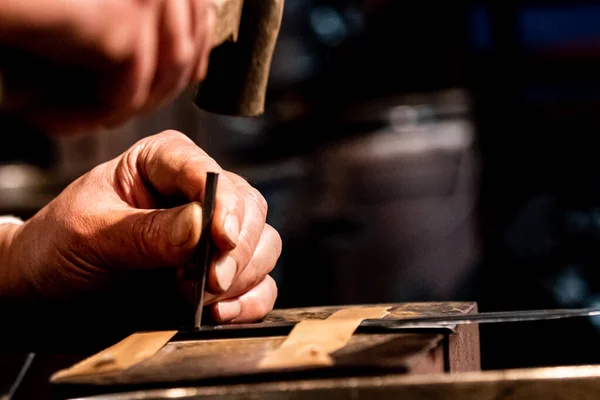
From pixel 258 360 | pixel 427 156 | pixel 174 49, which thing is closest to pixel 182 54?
pixel 174 49

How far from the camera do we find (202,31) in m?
0.69

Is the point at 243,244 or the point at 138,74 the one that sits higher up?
the point at 138,74

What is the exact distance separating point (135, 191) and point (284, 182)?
225 centimetres

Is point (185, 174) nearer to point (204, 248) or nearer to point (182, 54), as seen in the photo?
point (204, 248)

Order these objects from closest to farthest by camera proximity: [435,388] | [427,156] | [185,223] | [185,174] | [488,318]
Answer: [435,388] → [488,318] → [185,223] → [185,174] → [427,156]

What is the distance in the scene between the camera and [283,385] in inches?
28.8

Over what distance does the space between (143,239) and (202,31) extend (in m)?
0.50

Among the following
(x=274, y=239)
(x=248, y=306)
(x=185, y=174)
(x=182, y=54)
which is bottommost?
(x=248, y=306)

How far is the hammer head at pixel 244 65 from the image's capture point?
3.47 feet

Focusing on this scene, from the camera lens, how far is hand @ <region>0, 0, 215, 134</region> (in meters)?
0.58

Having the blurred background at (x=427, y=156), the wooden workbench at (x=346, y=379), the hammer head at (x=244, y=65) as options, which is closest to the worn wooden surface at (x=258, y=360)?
the wooden workbench at (x=346, y=379)

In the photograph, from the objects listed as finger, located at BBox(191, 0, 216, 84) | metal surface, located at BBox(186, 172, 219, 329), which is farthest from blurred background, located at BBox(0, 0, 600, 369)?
finger, located at BBox(191, 0, 216, 84)

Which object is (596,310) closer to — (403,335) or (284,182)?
(403,335)

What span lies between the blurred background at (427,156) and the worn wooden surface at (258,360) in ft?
7.99
